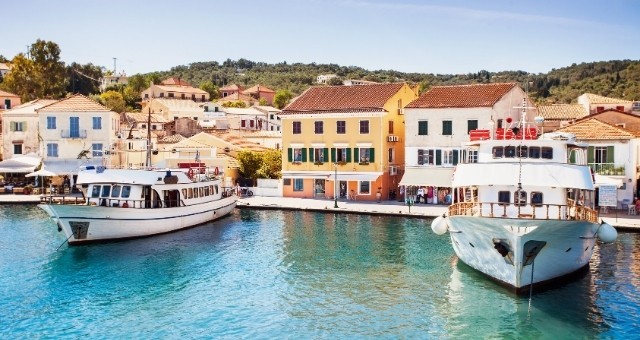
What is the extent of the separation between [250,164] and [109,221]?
21.5 metres

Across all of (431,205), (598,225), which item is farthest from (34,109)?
(598,225)

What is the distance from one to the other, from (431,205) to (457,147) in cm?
456

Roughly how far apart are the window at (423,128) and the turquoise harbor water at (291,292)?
1286 cm

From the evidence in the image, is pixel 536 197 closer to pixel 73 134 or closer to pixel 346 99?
pixel 346 99

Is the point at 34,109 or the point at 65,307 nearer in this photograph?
the point at 65,307

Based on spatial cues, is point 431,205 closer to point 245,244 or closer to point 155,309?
point 245,244

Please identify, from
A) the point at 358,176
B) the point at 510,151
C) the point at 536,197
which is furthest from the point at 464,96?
the point at 536,197

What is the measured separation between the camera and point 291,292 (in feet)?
77.2

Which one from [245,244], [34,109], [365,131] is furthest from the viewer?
[34,109]

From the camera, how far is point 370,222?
128 ft

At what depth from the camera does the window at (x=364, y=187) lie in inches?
1911

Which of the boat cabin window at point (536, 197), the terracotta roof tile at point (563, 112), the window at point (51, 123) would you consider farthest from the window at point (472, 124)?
the window at point (51, 123)

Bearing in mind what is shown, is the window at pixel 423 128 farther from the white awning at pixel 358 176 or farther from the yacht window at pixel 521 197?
the yacht window at pixel 521 197

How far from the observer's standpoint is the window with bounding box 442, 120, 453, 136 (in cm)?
4559
